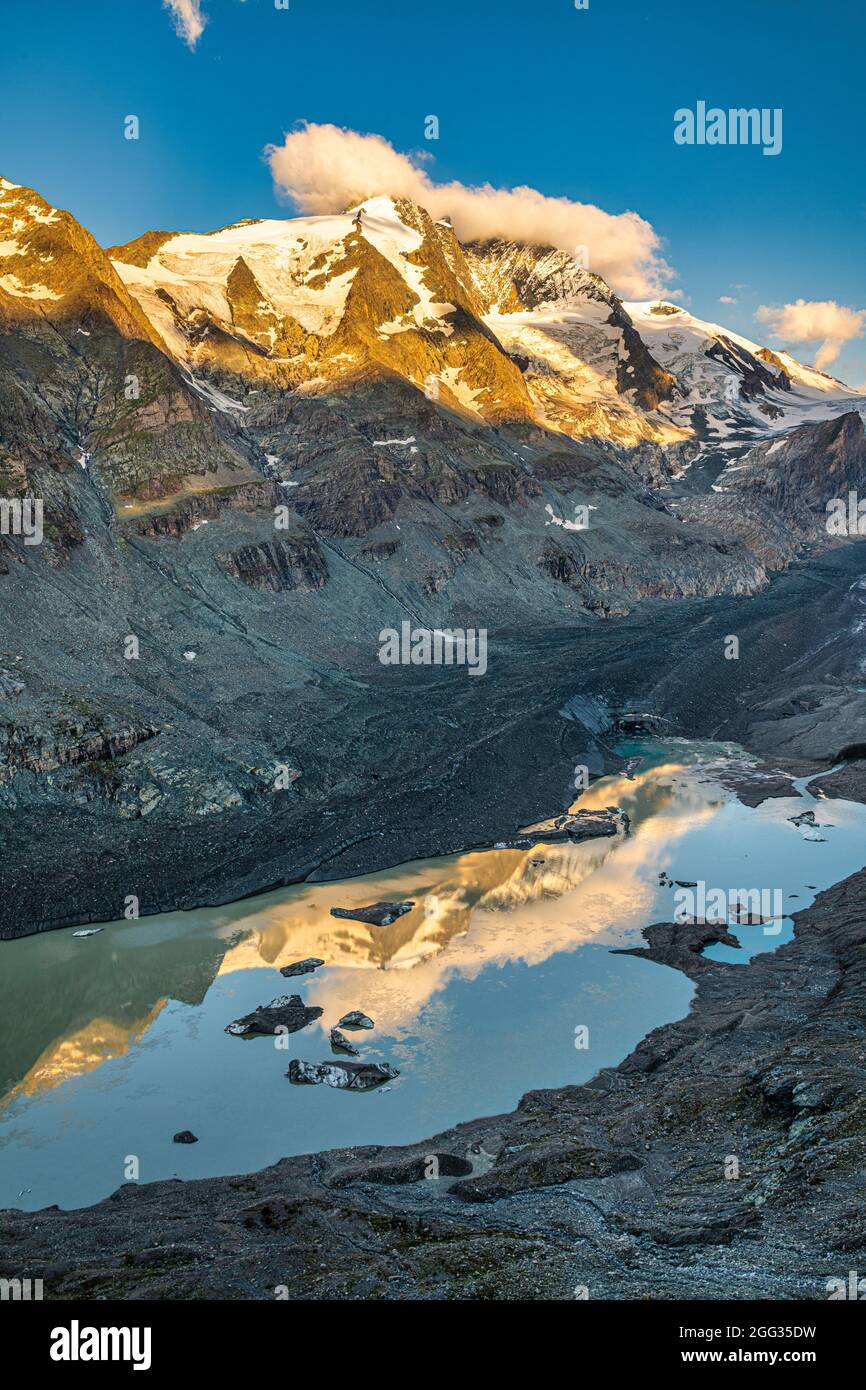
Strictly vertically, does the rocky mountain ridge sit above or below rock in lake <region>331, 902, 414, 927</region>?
above

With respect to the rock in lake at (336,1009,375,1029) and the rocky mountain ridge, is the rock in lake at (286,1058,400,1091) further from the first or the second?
the rocky mountain ridge

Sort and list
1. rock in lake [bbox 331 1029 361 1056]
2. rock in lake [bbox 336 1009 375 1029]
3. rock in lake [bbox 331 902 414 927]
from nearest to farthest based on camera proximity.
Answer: rock in lake [bbox 331 1029 361 1056]
rock in lake [bbox 336 1009 375 1029]
rock in lake [bbox 331 902 414 927]

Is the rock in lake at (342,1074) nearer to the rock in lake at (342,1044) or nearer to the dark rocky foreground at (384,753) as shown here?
the rock in lake at (342,1044)

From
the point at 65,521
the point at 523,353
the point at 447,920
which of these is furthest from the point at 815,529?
the point at 447,920

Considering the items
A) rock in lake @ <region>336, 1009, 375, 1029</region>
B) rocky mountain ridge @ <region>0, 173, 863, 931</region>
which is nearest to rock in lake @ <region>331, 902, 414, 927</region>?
rocky mountain ridge @ <region>0, 173, 863, 931</region>

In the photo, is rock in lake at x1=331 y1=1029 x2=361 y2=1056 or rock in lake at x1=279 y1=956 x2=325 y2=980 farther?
rock in lake at x1=279 y1=956 x2=325 y2=980

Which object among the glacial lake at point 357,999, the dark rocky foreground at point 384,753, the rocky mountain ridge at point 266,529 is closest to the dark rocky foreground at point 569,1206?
the glacial lake at point 357,999

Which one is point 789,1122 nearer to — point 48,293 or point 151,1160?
point 151,1160

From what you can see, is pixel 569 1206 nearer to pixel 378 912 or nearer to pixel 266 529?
pixel 378 912
